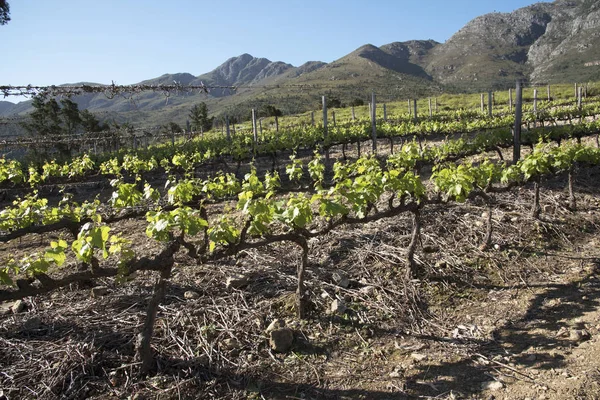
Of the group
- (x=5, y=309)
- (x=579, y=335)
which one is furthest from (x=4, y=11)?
(x=579, y=335)

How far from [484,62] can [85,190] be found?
15814 centimetres

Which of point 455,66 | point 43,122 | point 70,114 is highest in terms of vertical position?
point 455,66

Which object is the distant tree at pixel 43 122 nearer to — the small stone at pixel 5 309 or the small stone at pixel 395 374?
the small stone at pixel 5 309

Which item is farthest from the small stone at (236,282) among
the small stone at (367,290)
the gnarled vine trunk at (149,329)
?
the small stone at (367,290)

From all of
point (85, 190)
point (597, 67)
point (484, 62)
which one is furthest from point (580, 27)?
point (85, 190)

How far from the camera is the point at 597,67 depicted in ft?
300

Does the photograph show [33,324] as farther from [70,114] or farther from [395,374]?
[70,114]

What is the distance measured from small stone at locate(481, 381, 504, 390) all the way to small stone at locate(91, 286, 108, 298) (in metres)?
4.48

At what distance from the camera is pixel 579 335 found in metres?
3.82

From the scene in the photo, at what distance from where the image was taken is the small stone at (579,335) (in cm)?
380

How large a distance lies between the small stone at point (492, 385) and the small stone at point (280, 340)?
6.13 feet

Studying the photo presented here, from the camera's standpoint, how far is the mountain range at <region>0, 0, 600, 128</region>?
88.4 m

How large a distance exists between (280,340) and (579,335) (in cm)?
310

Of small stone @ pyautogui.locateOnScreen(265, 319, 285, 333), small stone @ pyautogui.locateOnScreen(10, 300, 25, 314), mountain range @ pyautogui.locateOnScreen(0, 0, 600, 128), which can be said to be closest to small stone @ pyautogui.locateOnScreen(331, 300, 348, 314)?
small stone @ pyautogui.locateOnScreen(265, 319, 285, 333)
